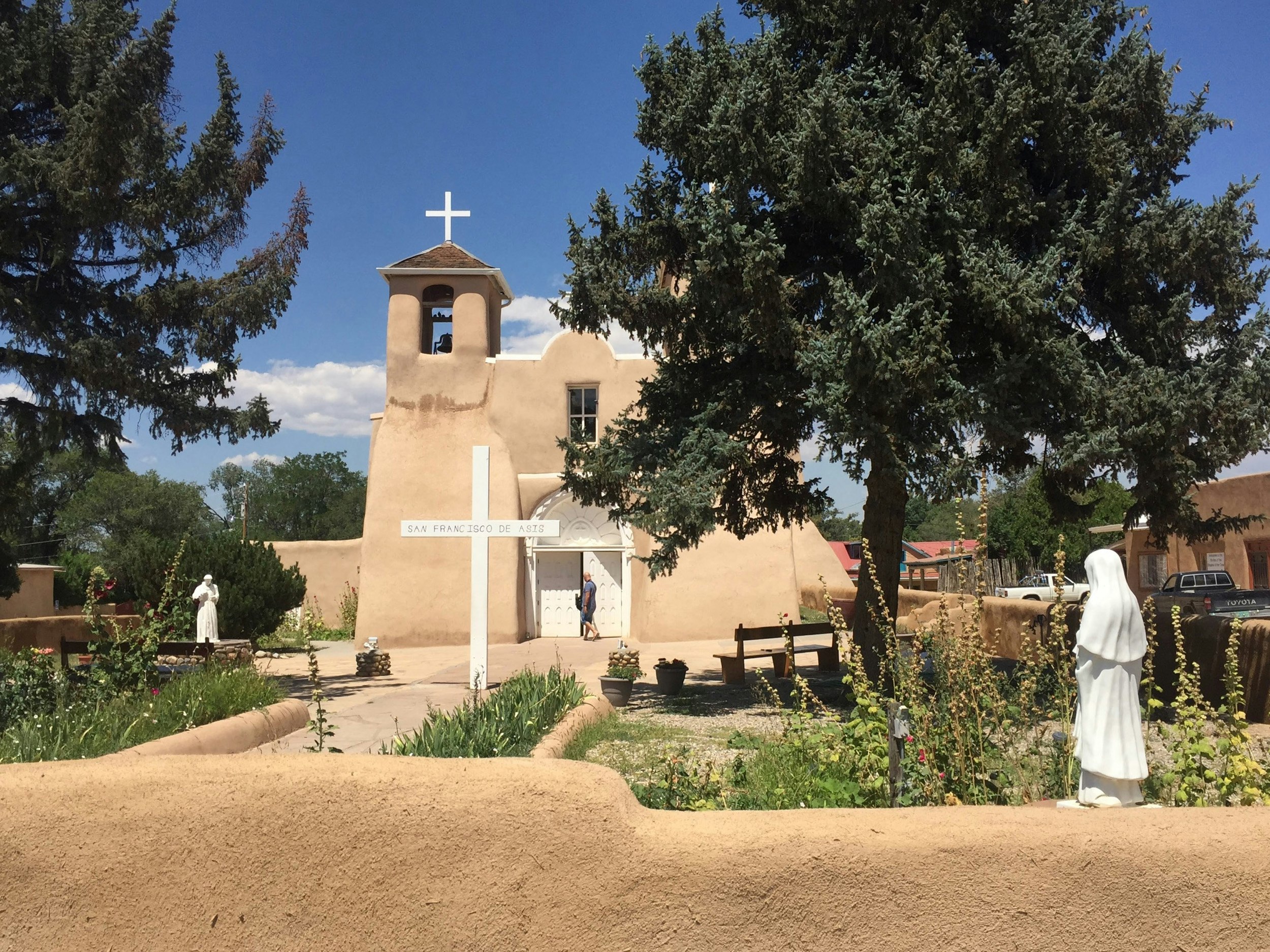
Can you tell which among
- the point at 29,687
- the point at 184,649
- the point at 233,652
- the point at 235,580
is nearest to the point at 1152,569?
the point at 235,580

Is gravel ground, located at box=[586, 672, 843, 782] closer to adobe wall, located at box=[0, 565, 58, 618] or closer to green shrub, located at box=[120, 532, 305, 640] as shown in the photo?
green shrub, located at box=[120, 532, 305, 640]

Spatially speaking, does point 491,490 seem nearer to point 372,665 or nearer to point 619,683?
point 372,665

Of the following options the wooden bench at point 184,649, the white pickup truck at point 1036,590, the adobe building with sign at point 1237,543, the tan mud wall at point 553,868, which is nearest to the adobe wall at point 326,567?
the wooden bench at point 184,649

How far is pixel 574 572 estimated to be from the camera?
23.9 m

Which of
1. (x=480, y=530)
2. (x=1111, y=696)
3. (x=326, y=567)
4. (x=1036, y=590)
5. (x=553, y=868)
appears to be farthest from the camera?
(x=1036, y=590)

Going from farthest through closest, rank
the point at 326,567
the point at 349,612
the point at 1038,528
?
the point at 1038,528 → the point at 326,567 → the point at 349,612

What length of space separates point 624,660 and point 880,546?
336 centimetres

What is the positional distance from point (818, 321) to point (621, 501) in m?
3.05

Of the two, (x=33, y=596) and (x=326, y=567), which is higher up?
(x=326, y=567)

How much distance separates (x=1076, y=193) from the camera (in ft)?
37.2

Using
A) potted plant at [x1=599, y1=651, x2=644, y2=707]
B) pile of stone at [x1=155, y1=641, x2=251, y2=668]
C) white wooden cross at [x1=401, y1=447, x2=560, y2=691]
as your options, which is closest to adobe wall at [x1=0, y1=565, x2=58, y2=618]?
pile of stone at [x1=155, y1=641, x2=251, y2=668]

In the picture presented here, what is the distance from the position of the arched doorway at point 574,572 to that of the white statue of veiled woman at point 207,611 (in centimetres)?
770

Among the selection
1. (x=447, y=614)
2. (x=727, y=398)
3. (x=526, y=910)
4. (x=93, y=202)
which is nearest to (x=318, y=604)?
(x=447, y=614)

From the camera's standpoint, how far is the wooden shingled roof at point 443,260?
2323 centimetres
